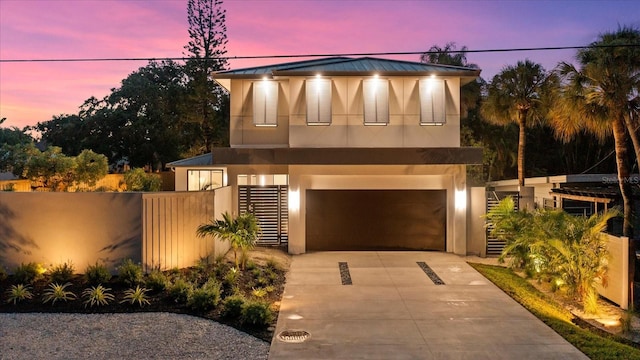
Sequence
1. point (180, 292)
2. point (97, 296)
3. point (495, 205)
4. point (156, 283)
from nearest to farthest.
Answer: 1. point (97, 296)
2. point (180, 292)
3. point (156, 283)
4. point (495, 205)

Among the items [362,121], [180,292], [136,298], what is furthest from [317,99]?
[136,298]

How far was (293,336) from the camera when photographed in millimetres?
7445

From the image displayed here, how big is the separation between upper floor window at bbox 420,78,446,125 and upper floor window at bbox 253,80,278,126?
4653mm

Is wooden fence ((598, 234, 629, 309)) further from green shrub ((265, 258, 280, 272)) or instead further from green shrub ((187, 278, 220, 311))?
green shrub ((187, 278, 220, 311))

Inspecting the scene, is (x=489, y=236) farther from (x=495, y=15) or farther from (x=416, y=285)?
(x=495, y=15)

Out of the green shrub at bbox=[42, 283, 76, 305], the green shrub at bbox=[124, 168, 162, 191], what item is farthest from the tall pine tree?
the green shrub at bbox=[42, 283, 76, 305]

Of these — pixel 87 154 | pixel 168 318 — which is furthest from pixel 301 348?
pixel 87 154

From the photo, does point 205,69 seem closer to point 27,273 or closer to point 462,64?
point 462,64

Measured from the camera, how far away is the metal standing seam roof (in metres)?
14.4

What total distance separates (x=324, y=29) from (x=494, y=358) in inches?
724

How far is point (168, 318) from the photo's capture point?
795 centimetres

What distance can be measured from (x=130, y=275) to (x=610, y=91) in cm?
1307

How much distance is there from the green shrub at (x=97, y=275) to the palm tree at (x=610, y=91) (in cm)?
1278

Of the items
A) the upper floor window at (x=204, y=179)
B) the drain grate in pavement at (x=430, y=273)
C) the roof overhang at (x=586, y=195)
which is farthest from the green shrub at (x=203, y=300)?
the roof overhang at (x=586, y=195)
